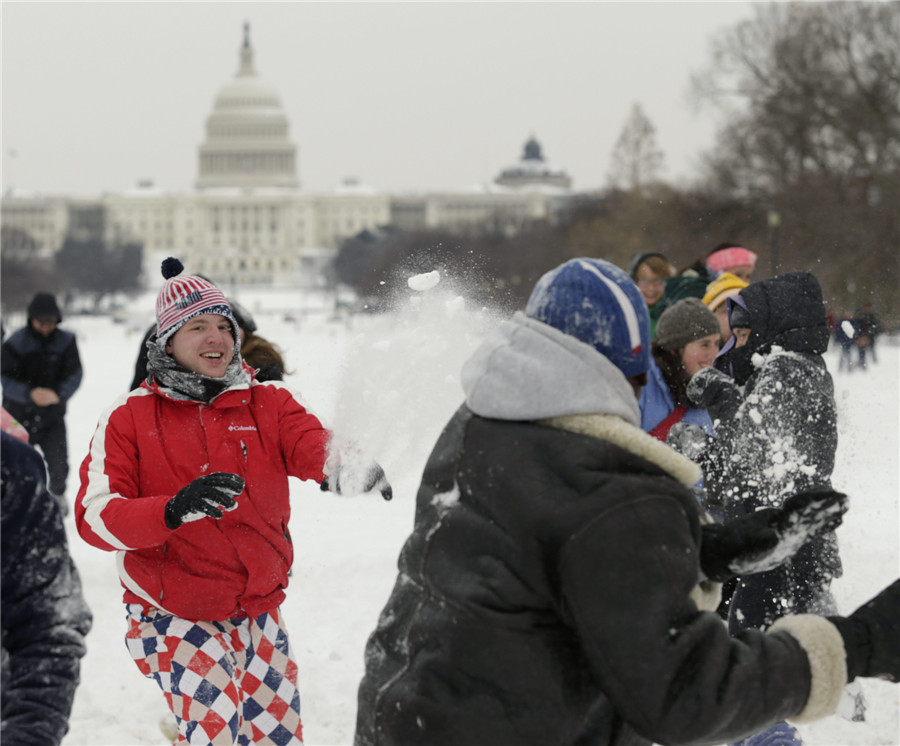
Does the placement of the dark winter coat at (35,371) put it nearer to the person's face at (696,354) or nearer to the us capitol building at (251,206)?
the person's face at (696,354)

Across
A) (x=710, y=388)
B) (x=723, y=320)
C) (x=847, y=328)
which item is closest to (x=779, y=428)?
(x=710, y=388)

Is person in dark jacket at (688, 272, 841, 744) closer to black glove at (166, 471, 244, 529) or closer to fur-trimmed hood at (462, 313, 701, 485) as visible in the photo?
black glove at (166, 471, 244, 529)

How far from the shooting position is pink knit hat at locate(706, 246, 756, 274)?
6.59 meters

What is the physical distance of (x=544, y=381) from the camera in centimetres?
191

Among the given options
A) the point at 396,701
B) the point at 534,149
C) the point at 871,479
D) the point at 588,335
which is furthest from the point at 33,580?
the point at 534,149

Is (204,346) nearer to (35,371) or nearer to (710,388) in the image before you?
(710,388)

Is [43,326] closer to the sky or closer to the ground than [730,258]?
closer to the ground

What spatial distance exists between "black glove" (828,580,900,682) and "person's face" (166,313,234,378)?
5.95 feet

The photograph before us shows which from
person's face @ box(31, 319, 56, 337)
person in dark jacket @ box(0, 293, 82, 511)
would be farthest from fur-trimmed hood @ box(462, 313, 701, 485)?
person's face @ box(31, 319, 56, 337)

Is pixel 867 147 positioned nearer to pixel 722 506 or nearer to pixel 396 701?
pixel 722 506

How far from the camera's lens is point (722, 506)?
13.9 feet

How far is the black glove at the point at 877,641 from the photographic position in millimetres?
1925

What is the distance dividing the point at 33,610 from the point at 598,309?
976 mm

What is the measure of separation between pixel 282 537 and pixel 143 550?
336 millimetres
